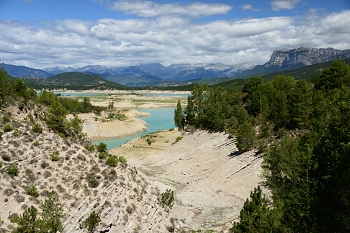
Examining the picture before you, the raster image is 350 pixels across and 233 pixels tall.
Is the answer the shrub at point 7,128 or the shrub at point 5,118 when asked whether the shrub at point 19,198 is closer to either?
the shrub at point 7,128

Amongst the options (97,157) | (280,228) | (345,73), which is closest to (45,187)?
(97,157)

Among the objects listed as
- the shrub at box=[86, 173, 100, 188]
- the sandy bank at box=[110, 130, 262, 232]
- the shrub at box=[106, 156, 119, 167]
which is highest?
the shrub at box=[106, 156, 119, 167]

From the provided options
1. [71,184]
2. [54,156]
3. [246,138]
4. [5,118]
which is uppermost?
[5,118]

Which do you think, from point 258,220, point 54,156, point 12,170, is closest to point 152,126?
point 54,156

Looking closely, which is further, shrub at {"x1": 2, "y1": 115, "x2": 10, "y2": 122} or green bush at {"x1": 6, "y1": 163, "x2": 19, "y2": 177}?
shrub at {"x1": 2, "y1": 115, "x2": 10, "y2": 122}

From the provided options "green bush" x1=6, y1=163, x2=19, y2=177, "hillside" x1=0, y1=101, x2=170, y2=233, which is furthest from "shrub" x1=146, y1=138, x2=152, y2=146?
"green bush" x1=6, y1=163, x2=19, y2=177

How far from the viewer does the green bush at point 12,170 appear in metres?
21.0

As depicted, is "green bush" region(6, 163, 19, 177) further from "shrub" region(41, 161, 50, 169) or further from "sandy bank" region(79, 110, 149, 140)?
"sandy bank" region(79, 110, 149, 140)

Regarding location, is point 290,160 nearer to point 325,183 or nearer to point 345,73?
point 325,183

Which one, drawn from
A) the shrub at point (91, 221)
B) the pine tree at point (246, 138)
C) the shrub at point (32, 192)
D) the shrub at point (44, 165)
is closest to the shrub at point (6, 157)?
the shrub at point (44, 165)

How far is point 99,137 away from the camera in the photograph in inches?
3142

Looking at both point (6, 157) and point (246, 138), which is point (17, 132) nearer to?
point (6, 157)

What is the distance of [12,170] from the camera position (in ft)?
69.0

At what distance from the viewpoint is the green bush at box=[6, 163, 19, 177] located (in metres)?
21.0
